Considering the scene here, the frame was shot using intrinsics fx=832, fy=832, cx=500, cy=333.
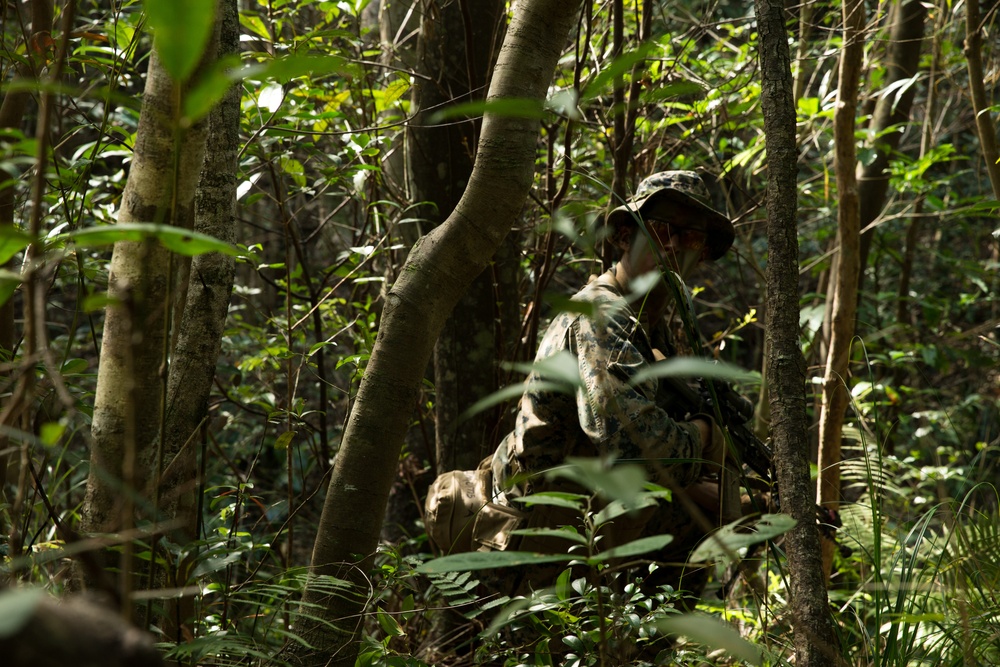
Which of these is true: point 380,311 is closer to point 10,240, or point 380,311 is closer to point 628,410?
point 628,410

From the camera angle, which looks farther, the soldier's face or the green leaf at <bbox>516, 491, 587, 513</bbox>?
the soldier's face

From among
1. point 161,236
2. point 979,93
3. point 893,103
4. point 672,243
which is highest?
point 893,103

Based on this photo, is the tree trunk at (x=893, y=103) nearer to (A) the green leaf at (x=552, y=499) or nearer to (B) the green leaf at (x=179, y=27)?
(A) the green leaf at (x=552, y=499)

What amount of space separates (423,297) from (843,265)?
1949 millimetres

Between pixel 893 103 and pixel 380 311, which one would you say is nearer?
pixel 380 311

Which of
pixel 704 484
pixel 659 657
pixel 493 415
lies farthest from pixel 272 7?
pixel 659 657

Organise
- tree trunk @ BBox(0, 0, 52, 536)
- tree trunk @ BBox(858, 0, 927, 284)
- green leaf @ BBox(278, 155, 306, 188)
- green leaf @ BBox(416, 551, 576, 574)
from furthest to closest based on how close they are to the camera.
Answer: tree trunk @ BBox(858, 0, 927, 284)
green leaf @ BBox(278, 155, 306, 188)
tree trunk @ BBox(0, 0, 52, 536)
green leaf @ BBox(416, 551, 576, 574)

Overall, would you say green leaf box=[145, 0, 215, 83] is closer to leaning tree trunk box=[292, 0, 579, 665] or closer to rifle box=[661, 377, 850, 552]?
leaning tree trunk box=[292, 0, 579, 665]

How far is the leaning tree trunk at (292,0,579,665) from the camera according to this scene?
70.8 inches

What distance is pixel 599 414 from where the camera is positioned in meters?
2.30

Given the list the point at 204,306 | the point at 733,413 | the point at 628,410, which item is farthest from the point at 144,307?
the point at 733,413

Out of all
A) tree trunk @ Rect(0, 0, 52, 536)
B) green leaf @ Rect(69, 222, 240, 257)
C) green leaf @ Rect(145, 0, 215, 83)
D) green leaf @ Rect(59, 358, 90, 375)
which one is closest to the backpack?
green leaf @ Rect(59, 358, 90, 375)

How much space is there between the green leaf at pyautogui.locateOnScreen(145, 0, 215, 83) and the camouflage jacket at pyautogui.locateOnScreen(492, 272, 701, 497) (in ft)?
5.60

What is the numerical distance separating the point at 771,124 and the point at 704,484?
1484mm
